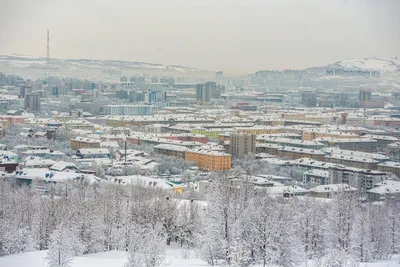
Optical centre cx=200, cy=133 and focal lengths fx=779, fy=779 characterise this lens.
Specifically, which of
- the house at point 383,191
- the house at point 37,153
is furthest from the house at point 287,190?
the house at point 37,153

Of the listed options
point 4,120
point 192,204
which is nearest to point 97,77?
point 4,120

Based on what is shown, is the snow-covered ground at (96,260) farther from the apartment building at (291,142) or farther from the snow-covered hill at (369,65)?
the snow-covered hill at (369,65)

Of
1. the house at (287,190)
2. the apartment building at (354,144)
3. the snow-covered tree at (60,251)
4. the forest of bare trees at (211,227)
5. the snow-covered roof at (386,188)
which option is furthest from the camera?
the apartment building at (354,144)

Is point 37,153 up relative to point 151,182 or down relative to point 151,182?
down

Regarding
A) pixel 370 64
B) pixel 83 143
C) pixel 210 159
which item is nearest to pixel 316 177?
pixel 210 159

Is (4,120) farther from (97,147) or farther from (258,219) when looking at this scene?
(258,219)

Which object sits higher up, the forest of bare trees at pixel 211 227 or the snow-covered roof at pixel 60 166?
the forest of bare trees at pixel 211 227

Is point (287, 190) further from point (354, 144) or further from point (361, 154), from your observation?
point (354, 144)
